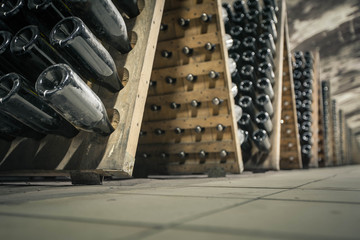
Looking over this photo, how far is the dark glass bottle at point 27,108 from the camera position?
64.4 inches

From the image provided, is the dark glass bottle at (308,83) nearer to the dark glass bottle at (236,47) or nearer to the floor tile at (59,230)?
the dark glass bottle at (236,47)

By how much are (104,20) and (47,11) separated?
33 cm

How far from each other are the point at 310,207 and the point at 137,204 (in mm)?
547

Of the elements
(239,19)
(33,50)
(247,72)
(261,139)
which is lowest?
(261,139)

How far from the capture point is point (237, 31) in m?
4.71

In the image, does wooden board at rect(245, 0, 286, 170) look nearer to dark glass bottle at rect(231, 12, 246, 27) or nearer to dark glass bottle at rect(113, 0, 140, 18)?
dark glass bottle at rect(231, 12, 246, 27)

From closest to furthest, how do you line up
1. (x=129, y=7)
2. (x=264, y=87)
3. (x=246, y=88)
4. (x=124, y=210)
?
(x=124, y=210) → (x=129, y=7) → (x=246, y=88) → (x=264, y=87)

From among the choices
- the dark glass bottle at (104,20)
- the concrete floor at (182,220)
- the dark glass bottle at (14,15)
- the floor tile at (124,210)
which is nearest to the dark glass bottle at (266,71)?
the dark glass bottle at (104,20)

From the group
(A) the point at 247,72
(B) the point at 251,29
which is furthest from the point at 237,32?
(A) the point at 247,72

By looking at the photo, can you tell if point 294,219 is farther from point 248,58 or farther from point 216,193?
point 248,58

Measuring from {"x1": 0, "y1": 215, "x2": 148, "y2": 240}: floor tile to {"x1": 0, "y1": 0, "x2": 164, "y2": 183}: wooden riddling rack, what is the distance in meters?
0.97

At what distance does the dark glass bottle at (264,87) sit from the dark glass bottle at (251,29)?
770 millimetres

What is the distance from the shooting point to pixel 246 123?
4250mm

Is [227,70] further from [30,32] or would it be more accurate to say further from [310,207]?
[310,207]
